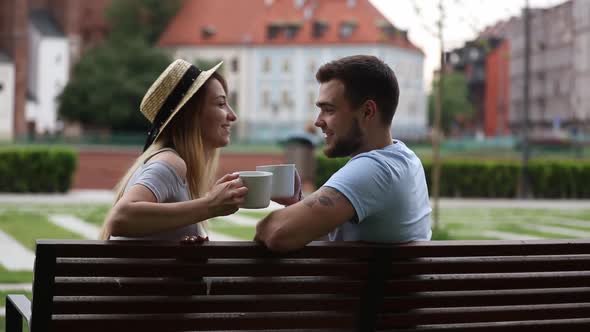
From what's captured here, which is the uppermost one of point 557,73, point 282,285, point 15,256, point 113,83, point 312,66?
point 312,66

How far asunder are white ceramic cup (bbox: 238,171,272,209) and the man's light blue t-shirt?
0.22 metres

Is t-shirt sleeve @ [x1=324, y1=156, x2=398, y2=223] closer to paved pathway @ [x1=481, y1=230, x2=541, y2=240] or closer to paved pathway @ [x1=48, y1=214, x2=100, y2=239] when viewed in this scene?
paved pathway @ [x1=48, y1=214, x2=100, y2=239]

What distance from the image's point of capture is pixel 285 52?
259ft

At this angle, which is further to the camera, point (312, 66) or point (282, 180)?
point (312, 66)

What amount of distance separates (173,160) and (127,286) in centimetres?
57

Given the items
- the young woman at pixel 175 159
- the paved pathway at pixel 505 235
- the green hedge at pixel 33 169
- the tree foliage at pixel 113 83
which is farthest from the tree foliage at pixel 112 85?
the young woman at pixel 175 159

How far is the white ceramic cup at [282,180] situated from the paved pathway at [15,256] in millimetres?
5749

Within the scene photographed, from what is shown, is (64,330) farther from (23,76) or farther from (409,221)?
(23,76)

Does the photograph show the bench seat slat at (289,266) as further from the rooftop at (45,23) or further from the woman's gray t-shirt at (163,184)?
the rooftop at (45,23)

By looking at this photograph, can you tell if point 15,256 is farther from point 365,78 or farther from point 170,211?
point 365,78

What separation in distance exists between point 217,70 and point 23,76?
6636cm

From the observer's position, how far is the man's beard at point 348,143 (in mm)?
3336

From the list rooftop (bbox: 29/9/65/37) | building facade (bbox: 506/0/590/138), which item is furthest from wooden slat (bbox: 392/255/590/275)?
rooftop (bbox: 29/9/65/37)

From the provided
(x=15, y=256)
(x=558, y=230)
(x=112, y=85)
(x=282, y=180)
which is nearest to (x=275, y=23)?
(x=112, y=85)
